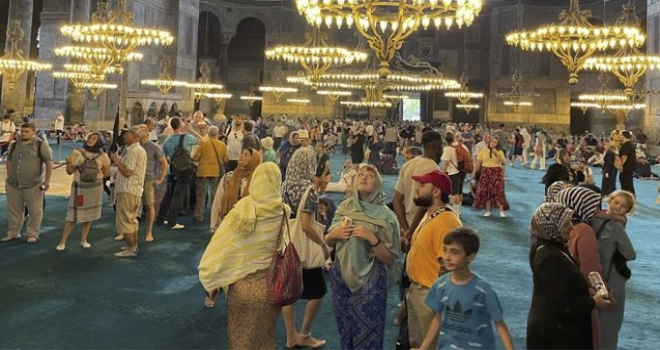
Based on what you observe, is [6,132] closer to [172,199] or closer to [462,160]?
[172,199]

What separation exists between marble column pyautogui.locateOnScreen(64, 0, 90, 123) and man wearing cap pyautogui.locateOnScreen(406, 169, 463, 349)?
23.6 meters

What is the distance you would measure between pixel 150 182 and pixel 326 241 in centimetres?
481

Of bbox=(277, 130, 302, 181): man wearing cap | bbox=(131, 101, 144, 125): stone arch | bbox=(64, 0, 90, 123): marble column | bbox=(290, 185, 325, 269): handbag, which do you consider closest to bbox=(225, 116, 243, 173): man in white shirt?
bbox=(277, 130, 302, 181): man wearing cap

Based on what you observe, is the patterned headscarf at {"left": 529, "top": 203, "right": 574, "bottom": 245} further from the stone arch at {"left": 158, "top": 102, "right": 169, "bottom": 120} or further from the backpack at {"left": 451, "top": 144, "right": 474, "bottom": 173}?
the stone arch at {"left": 158, "top": 102, "right": 169, "bottom": 120}

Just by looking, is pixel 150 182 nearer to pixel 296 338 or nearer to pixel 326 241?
pixel 296 338

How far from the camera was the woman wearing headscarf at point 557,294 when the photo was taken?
262cm

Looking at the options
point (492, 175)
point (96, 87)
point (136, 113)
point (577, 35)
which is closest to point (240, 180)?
point (492, 175)

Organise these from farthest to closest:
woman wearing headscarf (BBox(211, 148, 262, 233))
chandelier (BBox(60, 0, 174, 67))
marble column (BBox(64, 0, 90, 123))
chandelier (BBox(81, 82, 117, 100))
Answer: marble column (BBox(64, 0, 90, 123)) → chandelier (BBox(81, 82, 117, 100)) → chandelier (BBox(60, 0, 174, 67)) → woman wearing headscarf (BBox(211, 148, 262, 233))

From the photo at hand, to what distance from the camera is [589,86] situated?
34.4 metres

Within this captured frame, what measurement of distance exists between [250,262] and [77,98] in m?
25.1

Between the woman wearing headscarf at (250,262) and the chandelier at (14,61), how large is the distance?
66.6ft

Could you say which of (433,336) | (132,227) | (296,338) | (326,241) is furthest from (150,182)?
(433,336)

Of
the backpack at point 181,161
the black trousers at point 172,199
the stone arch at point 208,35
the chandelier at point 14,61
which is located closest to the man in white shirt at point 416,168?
the backpack at point 181,161

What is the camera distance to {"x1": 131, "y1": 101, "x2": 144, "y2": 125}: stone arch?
24359mm
